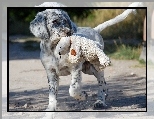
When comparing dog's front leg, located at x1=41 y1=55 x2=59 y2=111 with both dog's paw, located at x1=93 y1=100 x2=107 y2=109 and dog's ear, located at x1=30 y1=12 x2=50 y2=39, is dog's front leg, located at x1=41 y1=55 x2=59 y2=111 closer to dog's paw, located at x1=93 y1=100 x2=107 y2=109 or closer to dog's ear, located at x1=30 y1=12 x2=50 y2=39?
dog's ear, located at x1=30 y1=12 x2=50 y2=39

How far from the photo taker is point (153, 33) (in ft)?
13.9

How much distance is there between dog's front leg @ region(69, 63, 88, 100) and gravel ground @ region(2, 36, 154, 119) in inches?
15.3

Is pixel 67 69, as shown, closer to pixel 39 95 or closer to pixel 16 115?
pixel 16 115

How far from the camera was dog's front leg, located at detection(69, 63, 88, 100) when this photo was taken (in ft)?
10.7

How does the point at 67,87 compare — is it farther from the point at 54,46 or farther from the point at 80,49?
the point at 80,49

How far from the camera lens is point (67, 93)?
4273 millimetres

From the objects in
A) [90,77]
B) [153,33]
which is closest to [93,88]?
[90,77]

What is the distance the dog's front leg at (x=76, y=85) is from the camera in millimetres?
3248

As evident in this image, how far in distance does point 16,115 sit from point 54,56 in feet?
2.05

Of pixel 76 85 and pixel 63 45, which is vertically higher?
pixel 63 45

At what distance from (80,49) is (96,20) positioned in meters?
1.65

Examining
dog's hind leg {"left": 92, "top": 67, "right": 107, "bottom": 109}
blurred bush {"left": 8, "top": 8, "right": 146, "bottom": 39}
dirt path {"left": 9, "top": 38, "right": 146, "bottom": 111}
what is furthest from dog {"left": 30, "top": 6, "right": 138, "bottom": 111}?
blurred bush {"left": 8, "top": 8, "right": 146, "bottom": 39}

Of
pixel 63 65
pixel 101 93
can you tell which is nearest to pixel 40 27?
pixel 63 65

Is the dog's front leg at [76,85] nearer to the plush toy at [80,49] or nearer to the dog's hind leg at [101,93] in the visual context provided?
the plush toy at [80,49]
